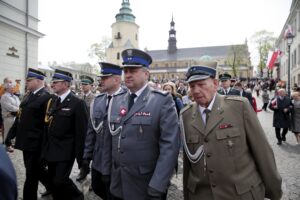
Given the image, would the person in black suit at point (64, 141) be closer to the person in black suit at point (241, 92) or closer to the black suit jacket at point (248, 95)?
the person in black suit at point (241, 92)

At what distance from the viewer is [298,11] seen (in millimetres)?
34188

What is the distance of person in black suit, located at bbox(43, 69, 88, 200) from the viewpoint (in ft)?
14.0

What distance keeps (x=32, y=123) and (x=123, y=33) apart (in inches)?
3083

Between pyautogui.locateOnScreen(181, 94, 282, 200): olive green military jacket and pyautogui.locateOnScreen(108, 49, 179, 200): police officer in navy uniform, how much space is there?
31 centimetres

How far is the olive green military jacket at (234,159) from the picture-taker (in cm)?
247

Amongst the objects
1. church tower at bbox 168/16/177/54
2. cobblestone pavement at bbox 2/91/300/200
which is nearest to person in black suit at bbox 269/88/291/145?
cobblestone pavement at bbox 2/91/300/200

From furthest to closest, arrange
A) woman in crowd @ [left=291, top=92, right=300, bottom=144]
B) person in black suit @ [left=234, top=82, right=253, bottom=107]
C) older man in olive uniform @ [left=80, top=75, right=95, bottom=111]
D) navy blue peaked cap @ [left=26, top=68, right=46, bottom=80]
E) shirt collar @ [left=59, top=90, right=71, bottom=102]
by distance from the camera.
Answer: woman in crowd @ [left=291, top=92, right=300, bottom=144], older man in olive uniform @ [left=80, top=75, right=95, bottom=111], person in black suit @ [left=234, top=82, right=253, bottom=107], navy blue peaked cap @ [left=26, top=68, right=46, bottom=80], shirt collar @ [left=59, top=90, right=71, bottom=102]

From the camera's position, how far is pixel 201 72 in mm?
2740

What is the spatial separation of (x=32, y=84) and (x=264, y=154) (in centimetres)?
424

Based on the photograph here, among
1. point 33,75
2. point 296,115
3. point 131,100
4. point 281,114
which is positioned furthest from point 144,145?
point 296,115

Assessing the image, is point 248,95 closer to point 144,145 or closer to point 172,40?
point 144,145

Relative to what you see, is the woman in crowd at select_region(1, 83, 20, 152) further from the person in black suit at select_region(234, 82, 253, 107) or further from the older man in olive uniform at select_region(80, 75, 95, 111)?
the person in black suit at select_region(234, 82, 253, 107)

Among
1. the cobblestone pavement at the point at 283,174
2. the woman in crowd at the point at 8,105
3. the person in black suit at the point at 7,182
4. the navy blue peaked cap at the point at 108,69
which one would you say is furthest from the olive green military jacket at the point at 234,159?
the woman in crowd at the point at 8,105

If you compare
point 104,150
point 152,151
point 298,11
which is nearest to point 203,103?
point 152,151
